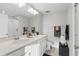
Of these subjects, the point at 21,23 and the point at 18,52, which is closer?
the point at 18,52

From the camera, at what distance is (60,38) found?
5.89 feet

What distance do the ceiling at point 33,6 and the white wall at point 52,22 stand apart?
0.09m

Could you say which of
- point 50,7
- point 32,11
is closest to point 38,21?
point 32,11

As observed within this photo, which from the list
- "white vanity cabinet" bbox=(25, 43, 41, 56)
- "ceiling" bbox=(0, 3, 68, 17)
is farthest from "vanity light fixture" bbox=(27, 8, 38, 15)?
"white vanity cabinet" bbox=(25, 43, 41, 56)

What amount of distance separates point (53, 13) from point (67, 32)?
0.44 meters

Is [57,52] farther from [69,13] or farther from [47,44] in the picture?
[69,13]

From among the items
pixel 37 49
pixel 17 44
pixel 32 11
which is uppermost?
pixel 32 11

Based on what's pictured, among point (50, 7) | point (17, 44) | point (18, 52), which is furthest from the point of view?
point (50, 7)

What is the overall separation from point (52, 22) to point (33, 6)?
447 mm

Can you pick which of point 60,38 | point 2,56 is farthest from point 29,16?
point 2,56

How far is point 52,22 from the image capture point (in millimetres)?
1794

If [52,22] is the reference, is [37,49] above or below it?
below

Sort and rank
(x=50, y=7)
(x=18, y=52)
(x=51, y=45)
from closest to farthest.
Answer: (x=18, y=52) → (x=50, y=7) → (x=51, y=45)

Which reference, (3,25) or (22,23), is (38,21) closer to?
(22,23)
